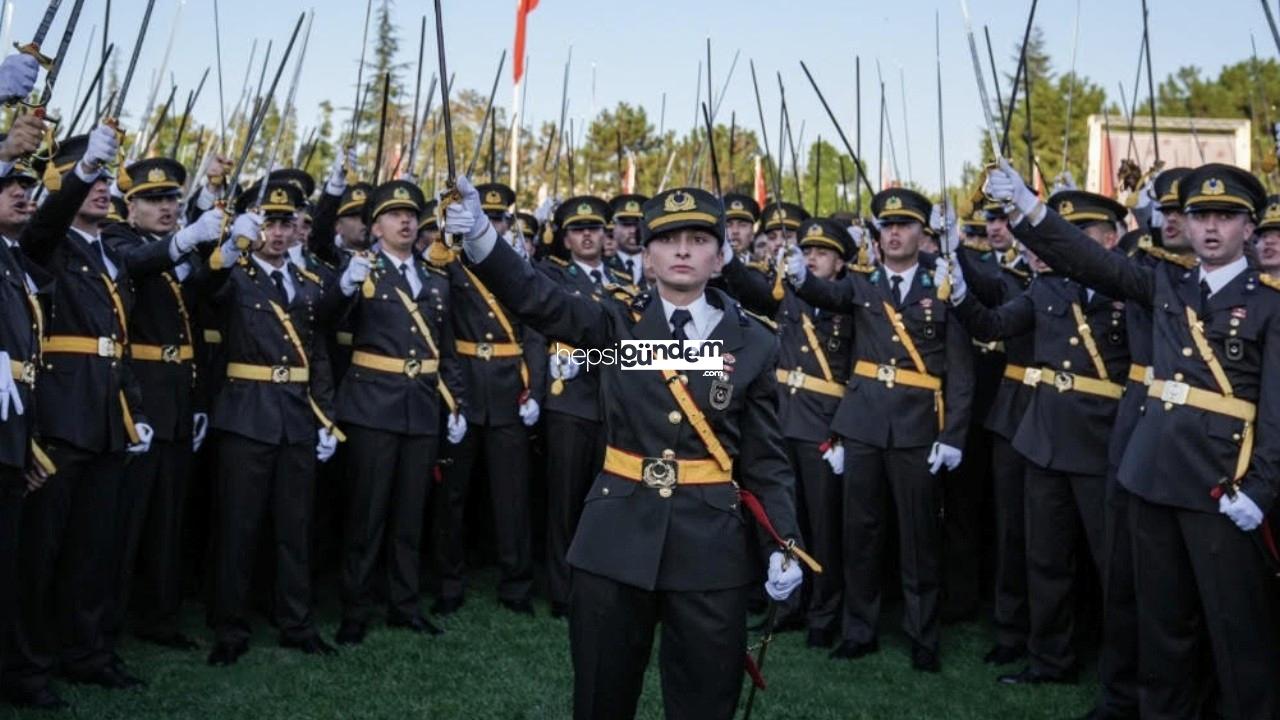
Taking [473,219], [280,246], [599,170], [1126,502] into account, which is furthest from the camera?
[599,170]

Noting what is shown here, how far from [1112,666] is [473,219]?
167 inches

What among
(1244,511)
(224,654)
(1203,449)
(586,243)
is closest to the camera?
(1244,511)

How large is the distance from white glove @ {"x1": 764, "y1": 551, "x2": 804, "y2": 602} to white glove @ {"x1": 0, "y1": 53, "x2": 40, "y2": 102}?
3.19 m

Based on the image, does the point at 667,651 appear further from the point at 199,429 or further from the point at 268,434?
the point at 199,429

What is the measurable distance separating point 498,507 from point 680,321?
14.7 ft

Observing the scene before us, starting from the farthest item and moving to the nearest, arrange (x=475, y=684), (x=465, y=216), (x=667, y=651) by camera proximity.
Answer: (x=475, y=684) → (x=667, y=651) → (x=465, y=216)

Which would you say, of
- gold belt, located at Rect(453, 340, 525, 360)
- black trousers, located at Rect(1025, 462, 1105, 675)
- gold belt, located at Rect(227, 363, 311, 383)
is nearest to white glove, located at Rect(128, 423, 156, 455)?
gold belt, located at Rect(227, 363, 311, 383)

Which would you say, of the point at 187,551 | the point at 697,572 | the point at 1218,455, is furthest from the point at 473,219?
the point at 187,551

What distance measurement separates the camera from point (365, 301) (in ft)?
24.6

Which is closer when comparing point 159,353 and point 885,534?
point 159,353

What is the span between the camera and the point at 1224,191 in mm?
5324

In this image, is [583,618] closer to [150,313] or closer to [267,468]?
[267,468]

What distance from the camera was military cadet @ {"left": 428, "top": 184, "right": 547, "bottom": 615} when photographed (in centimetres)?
824

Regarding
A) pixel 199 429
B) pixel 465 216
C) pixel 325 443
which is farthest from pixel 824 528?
pixel 465 216
